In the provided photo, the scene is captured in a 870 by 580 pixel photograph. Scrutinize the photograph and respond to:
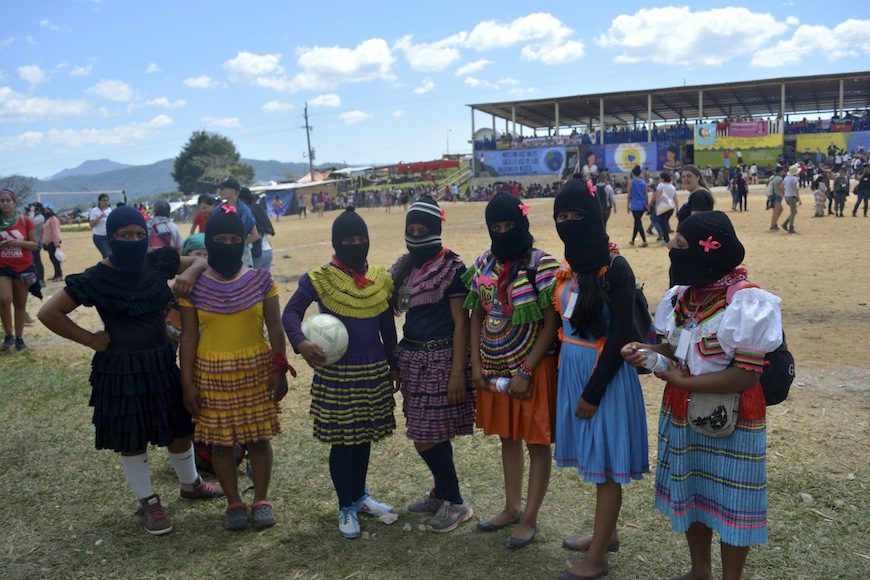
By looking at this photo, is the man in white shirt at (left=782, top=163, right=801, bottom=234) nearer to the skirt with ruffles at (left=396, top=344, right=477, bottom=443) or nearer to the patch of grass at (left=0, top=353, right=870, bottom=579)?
the patch of grass at (left=0, top=353, right=870, bottom=579)

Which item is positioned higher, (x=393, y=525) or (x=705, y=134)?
(x=705, y=134)

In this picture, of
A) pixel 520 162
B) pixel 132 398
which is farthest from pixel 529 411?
pixel 520 162

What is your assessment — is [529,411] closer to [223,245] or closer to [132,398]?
[223,245]

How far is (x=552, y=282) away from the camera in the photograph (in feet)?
11.0

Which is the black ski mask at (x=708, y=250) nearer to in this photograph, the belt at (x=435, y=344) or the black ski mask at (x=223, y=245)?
the belt at (x=435, y=344)

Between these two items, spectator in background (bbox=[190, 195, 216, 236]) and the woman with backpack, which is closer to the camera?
the woman with backpack

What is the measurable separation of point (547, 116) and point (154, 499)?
55395 mm

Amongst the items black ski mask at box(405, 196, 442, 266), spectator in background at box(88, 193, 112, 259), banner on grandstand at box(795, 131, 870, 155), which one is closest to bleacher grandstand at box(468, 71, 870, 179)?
banner on grandstand at box(795, 131, 870, 155)

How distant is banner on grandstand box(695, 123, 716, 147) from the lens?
43.5m

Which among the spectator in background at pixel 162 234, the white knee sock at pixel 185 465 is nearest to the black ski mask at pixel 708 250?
the white knee sock at pixel 185 465

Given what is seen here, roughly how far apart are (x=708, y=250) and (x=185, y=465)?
330cm

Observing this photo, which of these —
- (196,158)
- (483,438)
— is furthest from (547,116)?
(483,438)

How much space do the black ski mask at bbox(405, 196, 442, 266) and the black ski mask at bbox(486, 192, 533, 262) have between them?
343 millimetres

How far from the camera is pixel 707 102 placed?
165 feet
